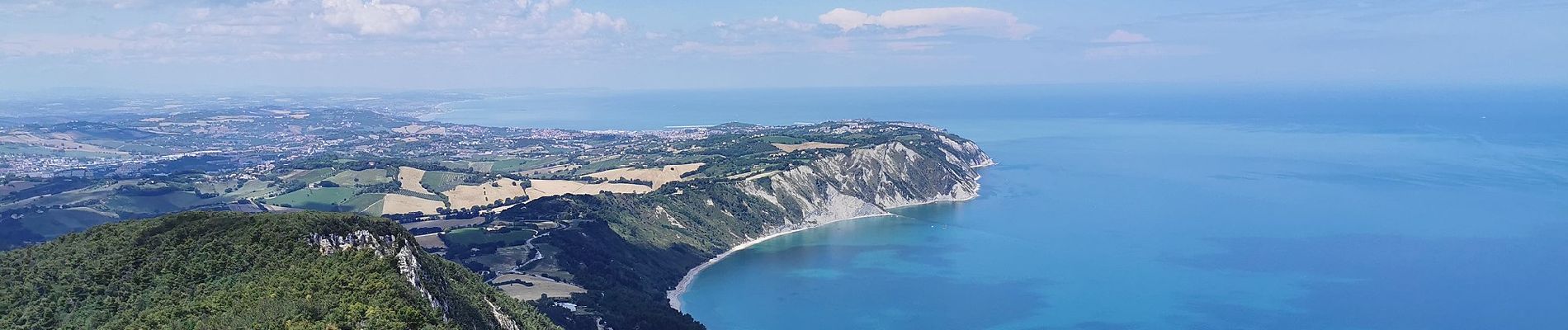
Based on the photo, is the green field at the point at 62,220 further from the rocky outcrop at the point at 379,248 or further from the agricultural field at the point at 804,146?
the agricultural field at the point at 804,146

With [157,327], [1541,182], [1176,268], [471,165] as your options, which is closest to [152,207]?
[471,165]

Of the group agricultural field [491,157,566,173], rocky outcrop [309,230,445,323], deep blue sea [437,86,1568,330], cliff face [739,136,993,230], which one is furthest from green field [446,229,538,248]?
agricultural field [491,157,566,173]

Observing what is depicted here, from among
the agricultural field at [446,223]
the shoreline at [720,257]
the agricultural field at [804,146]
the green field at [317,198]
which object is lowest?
the shoreline at [720,257]

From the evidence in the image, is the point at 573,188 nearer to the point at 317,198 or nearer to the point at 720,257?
the point at 317,198

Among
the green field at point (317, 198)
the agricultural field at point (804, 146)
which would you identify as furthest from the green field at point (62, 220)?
the agricultural field at point (804, 146)

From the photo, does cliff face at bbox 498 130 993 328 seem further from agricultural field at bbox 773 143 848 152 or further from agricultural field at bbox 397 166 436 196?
agricultural field at bbox 397 166 436 196

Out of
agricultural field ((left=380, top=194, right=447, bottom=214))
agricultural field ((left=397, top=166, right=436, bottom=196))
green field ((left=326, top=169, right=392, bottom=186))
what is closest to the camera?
agricultural field ((left=380, top=194, right=447, bottom=214))

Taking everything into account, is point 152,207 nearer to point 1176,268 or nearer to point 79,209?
point 79,209

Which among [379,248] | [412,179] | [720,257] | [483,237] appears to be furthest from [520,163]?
[379,248]
